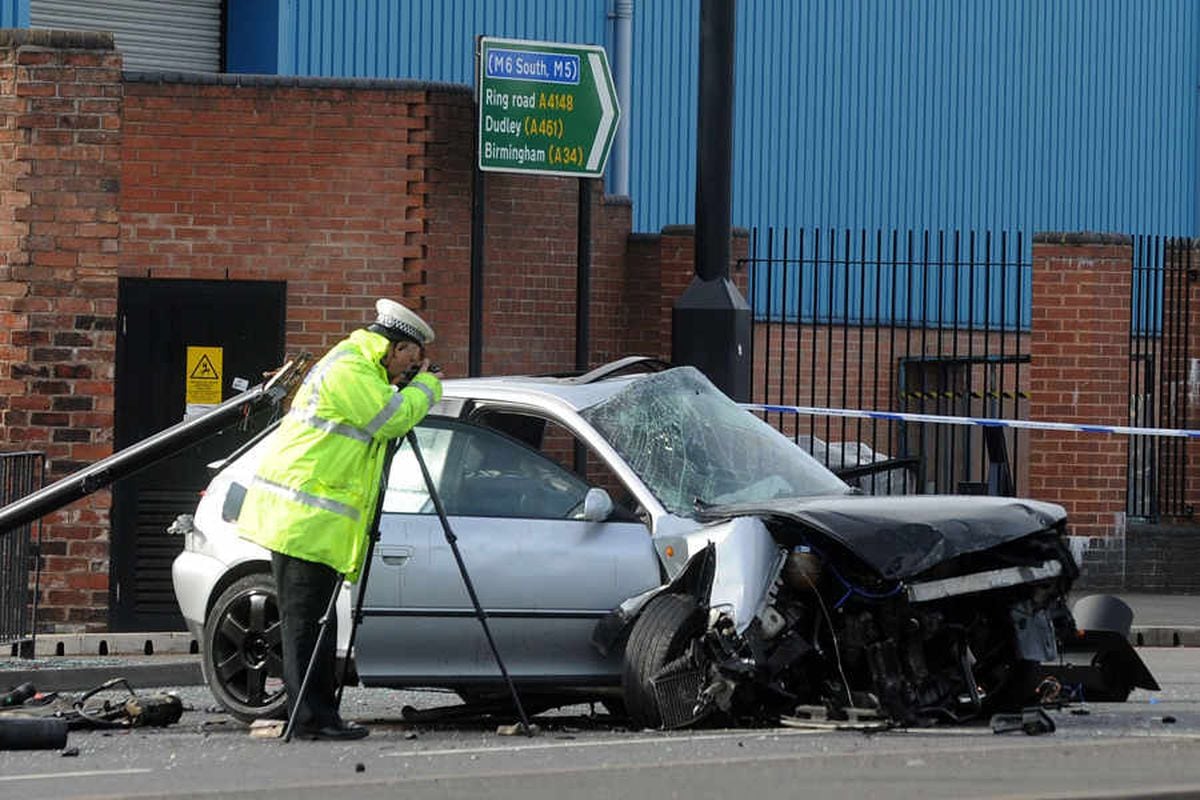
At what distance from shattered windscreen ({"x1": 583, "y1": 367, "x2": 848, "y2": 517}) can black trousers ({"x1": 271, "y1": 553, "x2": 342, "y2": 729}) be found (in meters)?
1.42

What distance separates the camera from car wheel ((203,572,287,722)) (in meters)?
10.1

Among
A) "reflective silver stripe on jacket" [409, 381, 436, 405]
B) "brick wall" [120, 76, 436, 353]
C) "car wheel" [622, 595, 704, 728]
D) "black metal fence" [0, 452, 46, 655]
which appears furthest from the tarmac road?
"brick wall" [120, 76, 436, 353]

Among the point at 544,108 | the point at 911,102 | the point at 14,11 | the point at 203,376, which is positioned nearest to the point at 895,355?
the point at 911,102

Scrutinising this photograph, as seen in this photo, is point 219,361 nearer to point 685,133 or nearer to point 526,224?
point 526,224

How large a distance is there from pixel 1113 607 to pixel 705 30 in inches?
212

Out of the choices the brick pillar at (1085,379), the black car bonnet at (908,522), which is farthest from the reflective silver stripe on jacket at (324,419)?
the brick pillar at (1085,379)

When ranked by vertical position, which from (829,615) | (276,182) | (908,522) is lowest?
(829,615)

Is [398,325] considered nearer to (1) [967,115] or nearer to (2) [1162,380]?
(2) [1162,380]

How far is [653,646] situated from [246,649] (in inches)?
71.5

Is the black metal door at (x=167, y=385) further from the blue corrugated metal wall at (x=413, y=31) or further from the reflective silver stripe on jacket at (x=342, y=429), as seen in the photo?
the blue corrugated metal wall at (x=413, y=31)

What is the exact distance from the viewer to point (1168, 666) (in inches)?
557

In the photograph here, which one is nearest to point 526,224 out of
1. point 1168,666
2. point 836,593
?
point 1168,666

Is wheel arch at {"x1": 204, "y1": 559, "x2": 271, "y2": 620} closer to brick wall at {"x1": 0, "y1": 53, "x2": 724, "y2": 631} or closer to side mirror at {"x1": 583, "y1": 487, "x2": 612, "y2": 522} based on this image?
side mirror at {"x1": 583, "y1": 487, "x2": 612, "y2": 522}

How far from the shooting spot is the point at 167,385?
1574 cm
